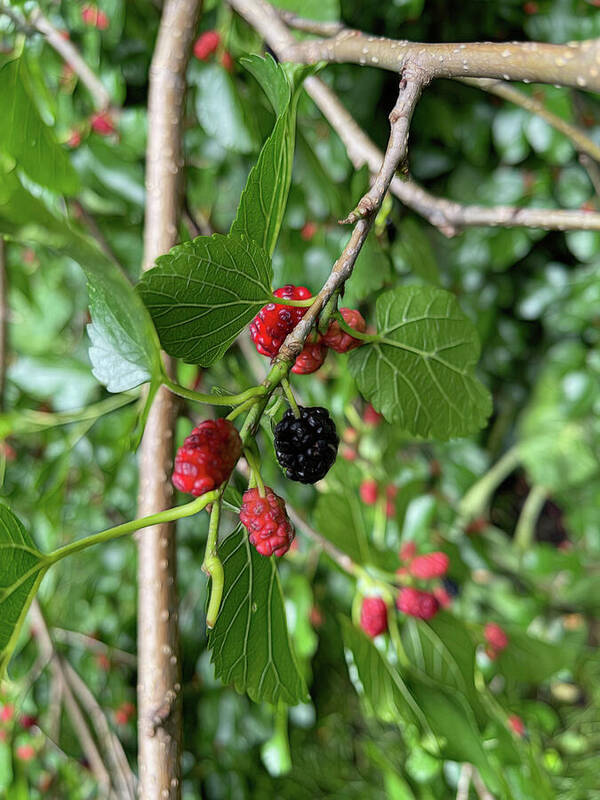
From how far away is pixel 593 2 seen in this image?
2.59ft

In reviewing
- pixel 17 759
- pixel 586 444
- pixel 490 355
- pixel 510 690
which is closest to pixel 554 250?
pixel 490 355

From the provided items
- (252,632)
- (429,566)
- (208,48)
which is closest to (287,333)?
(252,632)

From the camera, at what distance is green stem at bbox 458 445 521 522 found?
1.02 metres

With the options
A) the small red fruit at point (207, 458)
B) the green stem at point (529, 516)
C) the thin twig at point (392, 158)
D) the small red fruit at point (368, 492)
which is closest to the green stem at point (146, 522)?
the small red fruit at point (207, 458)

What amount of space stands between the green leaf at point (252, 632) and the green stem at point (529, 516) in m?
0.82

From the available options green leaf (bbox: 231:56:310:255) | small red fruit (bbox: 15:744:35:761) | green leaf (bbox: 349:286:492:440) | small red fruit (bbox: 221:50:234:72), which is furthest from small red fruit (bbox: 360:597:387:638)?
small red fruit (bbox: 15:744:35:761)

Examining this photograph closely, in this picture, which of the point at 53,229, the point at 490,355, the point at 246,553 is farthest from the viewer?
the point at 490,355

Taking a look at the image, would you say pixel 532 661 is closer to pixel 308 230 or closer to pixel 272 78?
pixel 308 230

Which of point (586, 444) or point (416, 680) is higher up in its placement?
point (586, 444)

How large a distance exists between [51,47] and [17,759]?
2.58 feet

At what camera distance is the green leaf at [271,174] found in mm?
257

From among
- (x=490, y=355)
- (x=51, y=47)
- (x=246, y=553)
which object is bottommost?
(x=246, y=553)

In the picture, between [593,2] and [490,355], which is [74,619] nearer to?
[490,355]

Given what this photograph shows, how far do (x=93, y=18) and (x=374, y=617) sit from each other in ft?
2.14
